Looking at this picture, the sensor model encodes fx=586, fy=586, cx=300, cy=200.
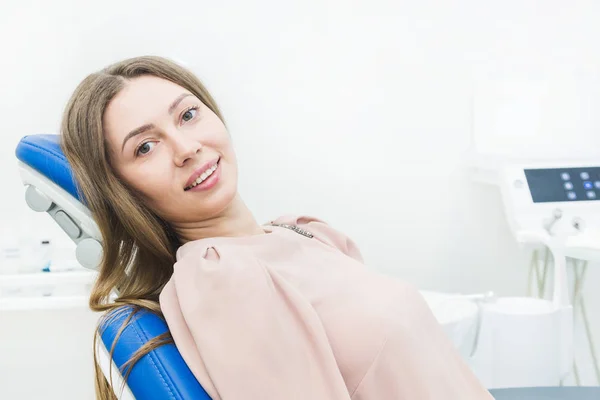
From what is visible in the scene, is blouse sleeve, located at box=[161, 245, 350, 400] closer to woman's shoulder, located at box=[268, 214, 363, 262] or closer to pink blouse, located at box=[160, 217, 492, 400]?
pink blouse, located at box=[160, 217, 492, 400]

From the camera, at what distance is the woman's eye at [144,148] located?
3.24ft

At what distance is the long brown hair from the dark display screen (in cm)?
125

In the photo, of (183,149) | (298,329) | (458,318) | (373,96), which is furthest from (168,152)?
(373,96)

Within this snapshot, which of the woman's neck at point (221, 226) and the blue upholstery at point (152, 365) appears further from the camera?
the woman's neck at point (221, 226)

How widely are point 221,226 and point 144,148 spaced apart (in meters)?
0.20

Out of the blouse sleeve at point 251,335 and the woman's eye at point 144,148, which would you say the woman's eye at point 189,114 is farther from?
the blouse sleeve at point 251,335

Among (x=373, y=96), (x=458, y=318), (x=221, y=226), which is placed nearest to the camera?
(x=221, y=226)

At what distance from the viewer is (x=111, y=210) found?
101 centimetres

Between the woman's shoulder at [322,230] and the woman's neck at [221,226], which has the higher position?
the woman's neck at [221,226]

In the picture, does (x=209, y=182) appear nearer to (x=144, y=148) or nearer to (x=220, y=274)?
(x=144, y=148)

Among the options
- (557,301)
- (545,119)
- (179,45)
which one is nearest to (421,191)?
(545,119)

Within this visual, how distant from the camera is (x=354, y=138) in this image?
209cm

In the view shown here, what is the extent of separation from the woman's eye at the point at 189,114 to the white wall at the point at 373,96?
0.98m

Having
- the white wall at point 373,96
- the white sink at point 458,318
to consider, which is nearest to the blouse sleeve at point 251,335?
the white sink at point 458,318
